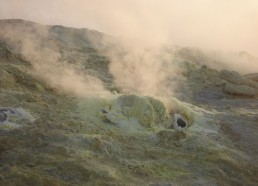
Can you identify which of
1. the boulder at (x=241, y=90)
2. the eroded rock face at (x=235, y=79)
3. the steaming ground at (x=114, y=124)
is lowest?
the steaming ground at (x=114, y=124)

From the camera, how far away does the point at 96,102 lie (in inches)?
485

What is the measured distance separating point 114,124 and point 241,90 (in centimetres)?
787

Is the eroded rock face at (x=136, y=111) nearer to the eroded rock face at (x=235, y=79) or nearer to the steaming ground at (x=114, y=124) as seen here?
the steaming ground at (x=114, y=124)

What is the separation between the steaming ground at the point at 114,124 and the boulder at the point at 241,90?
0.04 m

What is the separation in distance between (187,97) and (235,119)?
349 centimetres

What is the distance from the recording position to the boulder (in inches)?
685

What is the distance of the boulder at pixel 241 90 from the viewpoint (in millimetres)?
17391

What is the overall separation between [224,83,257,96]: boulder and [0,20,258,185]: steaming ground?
4 centimetres

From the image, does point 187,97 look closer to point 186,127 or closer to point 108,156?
point 186,127

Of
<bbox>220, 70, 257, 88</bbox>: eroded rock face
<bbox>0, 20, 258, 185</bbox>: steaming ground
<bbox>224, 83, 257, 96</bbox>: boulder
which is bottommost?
<bbox>0, 20, 258, 185</bbox>: steaming ground

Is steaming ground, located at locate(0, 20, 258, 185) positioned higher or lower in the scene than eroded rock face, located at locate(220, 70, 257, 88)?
lower

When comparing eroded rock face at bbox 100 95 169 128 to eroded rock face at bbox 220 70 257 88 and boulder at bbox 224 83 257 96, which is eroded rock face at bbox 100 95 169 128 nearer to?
boulder at bbox 224 83 257 96

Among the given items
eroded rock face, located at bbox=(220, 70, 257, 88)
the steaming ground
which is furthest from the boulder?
eroded rock face, located at bbox=(220, 70, 257, 88)

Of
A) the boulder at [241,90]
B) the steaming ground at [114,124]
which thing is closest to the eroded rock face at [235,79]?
the steaming ground at [114,124]
